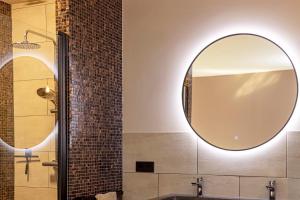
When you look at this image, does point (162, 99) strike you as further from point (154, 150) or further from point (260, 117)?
point (260, 117)

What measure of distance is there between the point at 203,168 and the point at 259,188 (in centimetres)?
46

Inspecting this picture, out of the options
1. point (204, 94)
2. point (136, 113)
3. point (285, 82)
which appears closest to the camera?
point (285, 82)

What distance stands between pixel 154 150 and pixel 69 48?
1.12 m

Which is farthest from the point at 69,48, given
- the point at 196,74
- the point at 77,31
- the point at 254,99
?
the point at 254,99

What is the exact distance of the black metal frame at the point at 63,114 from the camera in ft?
9.98

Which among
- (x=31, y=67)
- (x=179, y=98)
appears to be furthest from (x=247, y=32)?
(x=31, y=67)

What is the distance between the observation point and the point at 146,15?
3654mm

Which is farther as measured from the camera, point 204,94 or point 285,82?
point 204,94

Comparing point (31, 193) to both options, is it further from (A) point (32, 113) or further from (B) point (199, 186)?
(B) point (199, 186)

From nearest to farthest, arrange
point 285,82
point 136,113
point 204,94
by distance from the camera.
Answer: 1. point 285,82
2. point 204,94
3. point 136,113

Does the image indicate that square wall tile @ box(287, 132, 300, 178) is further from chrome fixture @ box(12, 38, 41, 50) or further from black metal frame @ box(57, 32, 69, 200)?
chrome fixture @ box(12, 38, 41, 50)

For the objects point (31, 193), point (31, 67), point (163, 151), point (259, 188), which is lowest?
point (31, 193)

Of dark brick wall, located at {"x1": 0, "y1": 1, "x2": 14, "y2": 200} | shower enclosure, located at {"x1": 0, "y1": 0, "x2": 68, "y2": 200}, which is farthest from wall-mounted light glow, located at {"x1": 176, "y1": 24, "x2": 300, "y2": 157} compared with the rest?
dark brick wall, located at {"x1": 0, "y1": 1, "x2": 14, "y2": 200}

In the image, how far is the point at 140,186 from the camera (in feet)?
11.7
